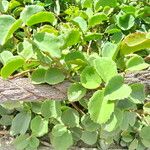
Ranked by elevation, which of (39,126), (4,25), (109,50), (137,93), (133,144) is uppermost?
(4,25)

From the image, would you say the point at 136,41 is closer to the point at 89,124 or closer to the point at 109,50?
the point at 109,50

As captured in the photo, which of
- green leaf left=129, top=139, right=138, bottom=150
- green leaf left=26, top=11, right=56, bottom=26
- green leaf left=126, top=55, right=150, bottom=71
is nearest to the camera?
green leaf left=26, top=11, right=56, bottom=26

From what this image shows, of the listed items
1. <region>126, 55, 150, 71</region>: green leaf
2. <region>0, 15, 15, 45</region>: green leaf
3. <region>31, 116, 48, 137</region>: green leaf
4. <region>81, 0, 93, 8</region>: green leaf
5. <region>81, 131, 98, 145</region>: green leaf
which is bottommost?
<region>81, 131, 98, 145</region>: green leaf

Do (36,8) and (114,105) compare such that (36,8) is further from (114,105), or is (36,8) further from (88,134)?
(88,134)

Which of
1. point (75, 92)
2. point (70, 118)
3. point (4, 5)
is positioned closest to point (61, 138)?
point (70, 118)

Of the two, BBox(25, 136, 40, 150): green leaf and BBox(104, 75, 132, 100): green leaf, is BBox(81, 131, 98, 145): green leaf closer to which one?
BBox(25, 136, 40, 150): green leaf

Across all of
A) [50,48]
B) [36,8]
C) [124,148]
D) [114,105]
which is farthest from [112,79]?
[124,148]

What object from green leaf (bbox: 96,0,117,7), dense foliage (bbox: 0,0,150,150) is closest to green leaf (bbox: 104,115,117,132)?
dense foliage (bbox: 0,0,150,150)
